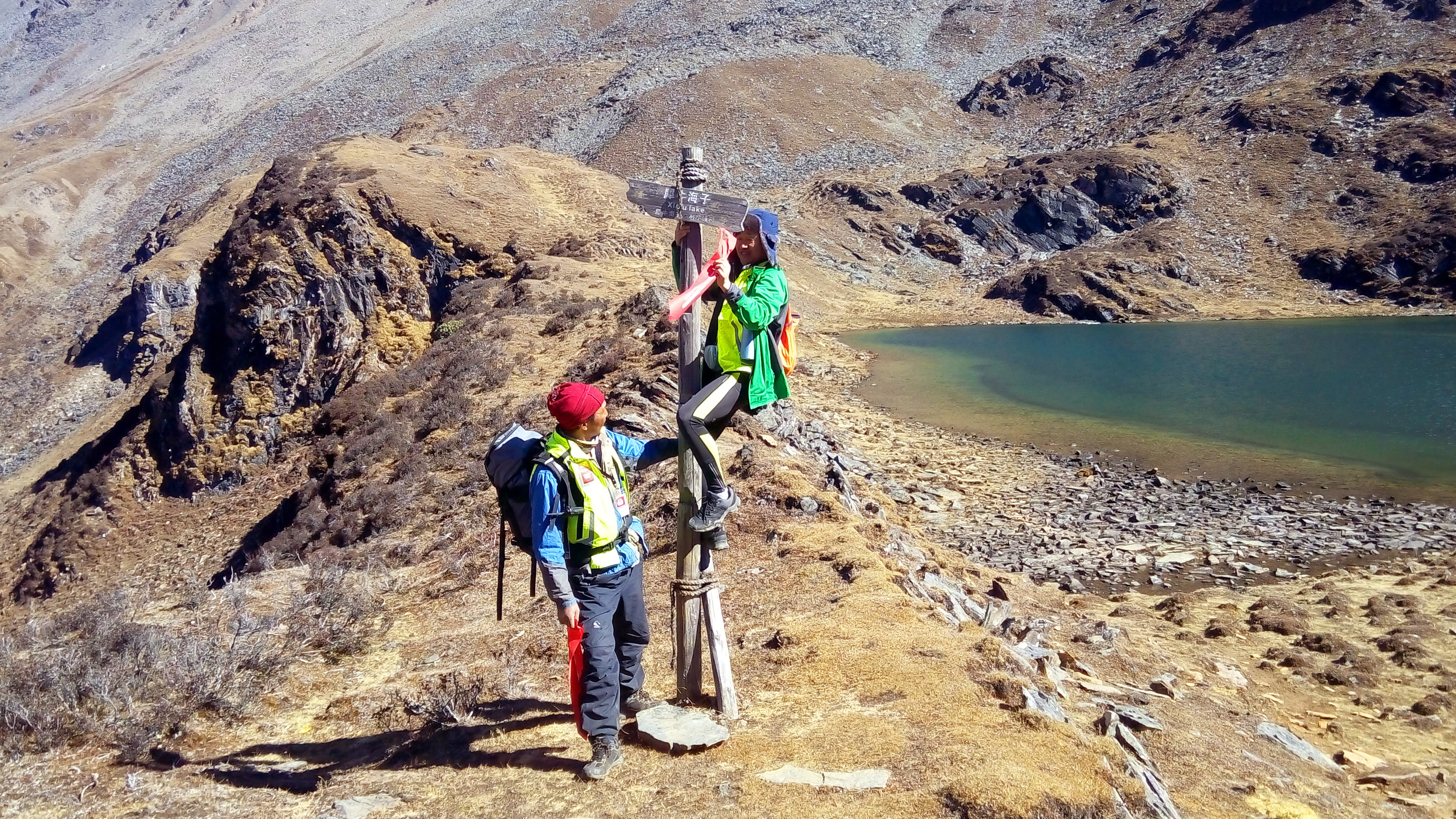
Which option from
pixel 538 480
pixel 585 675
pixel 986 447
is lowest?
pixel 986 447

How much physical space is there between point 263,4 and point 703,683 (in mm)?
131447

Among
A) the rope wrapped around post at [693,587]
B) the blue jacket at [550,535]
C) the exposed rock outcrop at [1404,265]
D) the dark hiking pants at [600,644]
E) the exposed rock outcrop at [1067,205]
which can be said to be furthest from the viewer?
the exposed rock outcrop at [1067,205]

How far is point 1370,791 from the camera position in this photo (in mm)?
6344

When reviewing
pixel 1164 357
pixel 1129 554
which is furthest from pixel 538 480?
pixel 1164 357

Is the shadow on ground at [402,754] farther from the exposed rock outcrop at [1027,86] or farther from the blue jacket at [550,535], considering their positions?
the exposed rock outcrop at [1027,86]

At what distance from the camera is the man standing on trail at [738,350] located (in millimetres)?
4758

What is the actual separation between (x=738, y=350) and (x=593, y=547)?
129 cm

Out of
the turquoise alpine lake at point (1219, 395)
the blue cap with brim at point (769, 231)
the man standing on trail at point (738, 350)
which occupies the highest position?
the blue cap with brim at point (769, 231)

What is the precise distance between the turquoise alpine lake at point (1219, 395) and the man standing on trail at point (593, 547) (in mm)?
14848

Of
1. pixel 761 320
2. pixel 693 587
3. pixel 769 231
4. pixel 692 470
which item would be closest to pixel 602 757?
pixel 693 587

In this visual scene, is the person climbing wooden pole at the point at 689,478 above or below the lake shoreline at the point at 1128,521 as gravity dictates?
above

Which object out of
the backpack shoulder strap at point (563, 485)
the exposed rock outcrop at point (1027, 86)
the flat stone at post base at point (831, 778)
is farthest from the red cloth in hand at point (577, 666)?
the exposed rock outcrop at point (1027, 86)

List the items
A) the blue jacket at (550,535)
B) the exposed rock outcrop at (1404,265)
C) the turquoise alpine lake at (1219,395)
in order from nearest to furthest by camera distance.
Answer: the blue jacket at (550,535) < the turquoise alpine lake at (1219,395) < the exposed rock outcrop at (1404,265)

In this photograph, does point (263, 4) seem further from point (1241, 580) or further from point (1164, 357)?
point (1241, 580)
